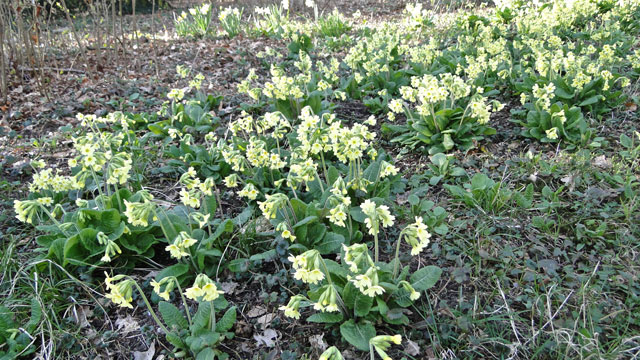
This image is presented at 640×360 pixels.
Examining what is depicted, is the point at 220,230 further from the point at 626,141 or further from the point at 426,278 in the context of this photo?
the point at 626,141

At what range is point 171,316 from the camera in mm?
2186

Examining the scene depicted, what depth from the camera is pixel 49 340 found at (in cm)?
219

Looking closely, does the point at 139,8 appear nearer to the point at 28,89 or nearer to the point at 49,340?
the point at 28,89

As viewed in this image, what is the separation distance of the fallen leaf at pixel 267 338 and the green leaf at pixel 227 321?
16 cm

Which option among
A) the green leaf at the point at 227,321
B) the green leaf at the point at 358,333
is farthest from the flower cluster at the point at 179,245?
the green leaf at the point at 358,333

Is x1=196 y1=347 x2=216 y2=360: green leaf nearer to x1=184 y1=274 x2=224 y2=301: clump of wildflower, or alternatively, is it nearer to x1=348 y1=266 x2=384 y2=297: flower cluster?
x1=184 y1=274 x2=224 y2=301: clump of wildflower

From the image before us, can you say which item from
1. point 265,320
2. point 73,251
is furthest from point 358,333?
point 73,251

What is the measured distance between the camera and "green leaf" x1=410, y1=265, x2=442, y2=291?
2.23 m

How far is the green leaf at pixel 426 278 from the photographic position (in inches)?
87.8

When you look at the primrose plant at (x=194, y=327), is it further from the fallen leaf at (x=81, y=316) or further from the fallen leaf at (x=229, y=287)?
the fallen leaf at (x=81, y=316)

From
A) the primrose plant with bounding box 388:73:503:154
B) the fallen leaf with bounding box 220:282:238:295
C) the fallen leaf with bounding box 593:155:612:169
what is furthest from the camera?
the primrose plant with bounding box 388:73:503:154

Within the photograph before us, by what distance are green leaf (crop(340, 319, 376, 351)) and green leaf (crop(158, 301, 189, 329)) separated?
80 centimetres

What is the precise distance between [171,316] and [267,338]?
0.49m

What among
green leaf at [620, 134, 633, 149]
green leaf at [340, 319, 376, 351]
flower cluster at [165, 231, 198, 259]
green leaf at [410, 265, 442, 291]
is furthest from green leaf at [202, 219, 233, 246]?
green leaf at [620, 134, 633, 149]
